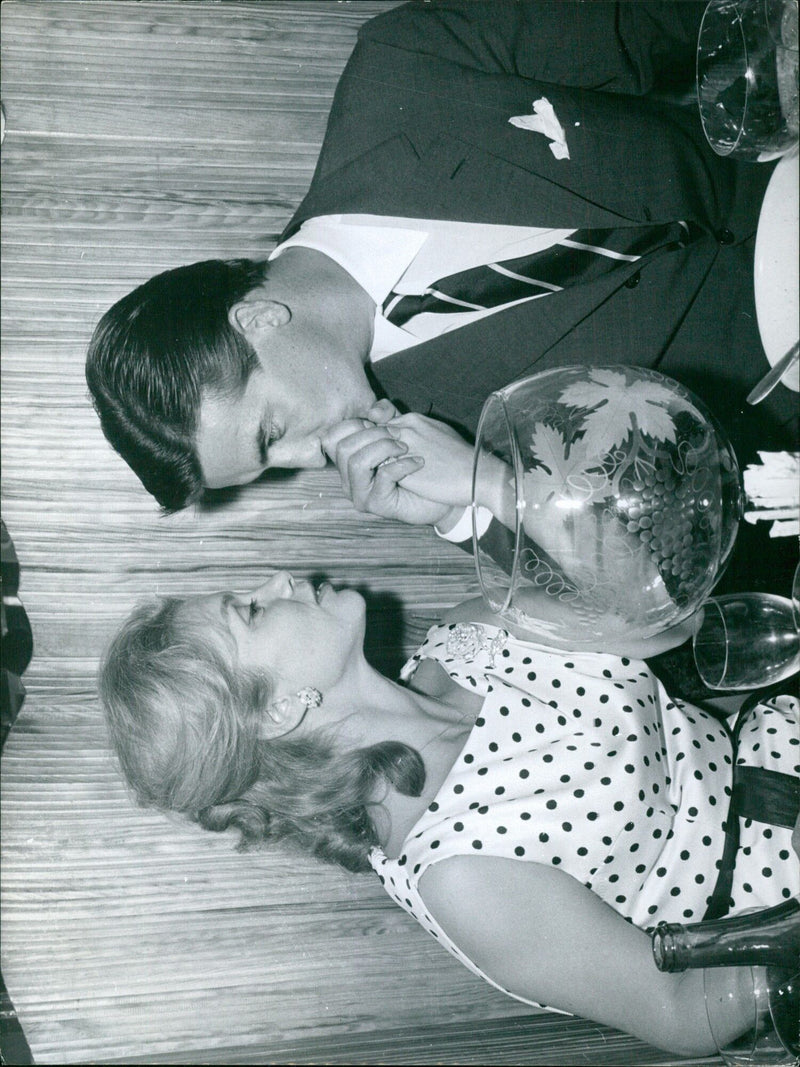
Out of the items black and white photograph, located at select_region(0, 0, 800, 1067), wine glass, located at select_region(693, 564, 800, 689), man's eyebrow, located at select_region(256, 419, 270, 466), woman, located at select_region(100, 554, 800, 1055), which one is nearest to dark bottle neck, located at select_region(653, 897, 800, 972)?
black and white photograph, located at select_region(0, 0, 800, 1067)

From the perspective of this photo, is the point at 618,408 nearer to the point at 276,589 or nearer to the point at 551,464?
the point at 551,464

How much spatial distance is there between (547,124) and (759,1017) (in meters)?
1.15

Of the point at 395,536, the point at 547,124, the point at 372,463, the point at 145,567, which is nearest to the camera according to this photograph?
Result: the point at 372,463

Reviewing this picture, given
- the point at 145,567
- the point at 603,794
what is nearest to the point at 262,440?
the point at 145,567

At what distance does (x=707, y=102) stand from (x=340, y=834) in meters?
1.03

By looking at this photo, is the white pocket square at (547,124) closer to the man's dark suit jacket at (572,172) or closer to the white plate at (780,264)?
the man's dark suit jacket at (572,172)

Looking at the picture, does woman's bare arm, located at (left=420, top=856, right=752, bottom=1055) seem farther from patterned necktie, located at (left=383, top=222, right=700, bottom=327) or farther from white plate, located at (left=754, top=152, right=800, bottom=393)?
patterned necktie, located at (left=383, top=222, right=700, bottom=327)

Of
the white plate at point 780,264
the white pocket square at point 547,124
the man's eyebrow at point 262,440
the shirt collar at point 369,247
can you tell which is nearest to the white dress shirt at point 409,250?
the shirt collar at point 369,247

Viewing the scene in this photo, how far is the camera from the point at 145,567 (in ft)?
4.52

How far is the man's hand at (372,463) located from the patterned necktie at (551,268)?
0.24m

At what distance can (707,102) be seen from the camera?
38.6 inches

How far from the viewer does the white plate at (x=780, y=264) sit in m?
0.88

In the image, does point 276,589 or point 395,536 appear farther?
point 395,536

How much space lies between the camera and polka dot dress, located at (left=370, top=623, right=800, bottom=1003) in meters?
1.10
